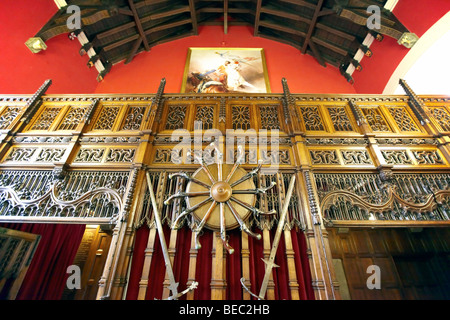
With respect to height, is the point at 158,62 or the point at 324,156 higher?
the point at 158,62

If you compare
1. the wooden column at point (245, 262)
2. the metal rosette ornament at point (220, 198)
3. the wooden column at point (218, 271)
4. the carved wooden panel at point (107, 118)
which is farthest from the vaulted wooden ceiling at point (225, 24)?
the wooden column at point (218, 271)

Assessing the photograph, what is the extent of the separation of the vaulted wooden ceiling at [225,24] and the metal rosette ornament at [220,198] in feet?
17.8

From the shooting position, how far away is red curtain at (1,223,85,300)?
183 inches

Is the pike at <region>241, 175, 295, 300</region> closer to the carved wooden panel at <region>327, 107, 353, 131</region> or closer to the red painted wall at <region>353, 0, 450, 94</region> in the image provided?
the carved wooden panel at <region>327, 107, 353, 131</region>

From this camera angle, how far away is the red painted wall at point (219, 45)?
23.7 ft

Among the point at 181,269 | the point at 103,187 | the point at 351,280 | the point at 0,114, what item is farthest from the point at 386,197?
the point at 0,114

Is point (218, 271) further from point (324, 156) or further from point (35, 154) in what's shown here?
point (35, 154)

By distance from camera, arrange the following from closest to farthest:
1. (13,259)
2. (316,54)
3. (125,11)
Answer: (13,259)
(125,11)
(316,54)

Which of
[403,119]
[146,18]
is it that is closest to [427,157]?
[403,119]

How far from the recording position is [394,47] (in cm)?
584

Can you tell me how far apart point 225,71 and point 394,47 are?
4.77 meters

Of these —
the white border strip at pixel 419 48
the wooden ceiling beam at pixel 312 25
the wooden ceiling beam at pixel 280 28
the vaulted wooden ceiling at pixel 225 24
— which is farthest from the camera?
the wooden ceiling beam at pixel 280 28

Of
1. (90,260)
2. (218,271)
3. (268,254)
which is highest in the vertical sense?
(90,260)

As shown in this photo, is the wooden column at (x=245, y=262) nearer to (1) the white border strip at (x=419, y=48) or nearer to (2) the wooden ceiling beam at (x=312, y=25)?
(1) the white border strip at (x=419, y=48)
